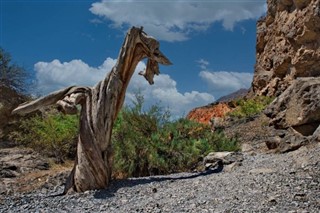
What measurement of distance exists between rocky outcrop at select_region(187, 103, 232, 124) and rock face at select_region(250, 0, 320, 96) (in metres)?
1.74

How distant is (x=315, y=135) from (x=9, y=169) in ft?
18.9

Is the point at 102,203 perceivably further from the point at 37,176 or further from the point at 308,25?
the point at 308,25

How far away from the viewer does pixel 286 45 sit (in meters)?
16.6

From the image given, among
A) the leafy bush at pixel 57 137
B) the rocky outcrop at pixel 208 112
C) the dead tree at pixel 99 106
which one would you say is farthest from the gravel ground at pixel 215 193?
the rocky outcrop at pixel 208 112

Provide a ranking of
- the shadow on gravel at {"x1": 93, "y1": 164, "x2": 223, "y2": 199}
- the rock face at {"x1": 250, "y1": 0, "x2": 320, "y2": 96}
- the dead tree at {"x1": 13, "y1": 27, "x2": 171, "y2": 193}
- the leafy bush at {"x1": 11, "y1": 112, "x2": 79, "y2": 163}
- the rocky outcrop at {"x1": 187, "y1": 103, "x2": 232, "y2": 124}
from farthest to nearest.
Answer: the rocky outcrop at {"x1": 187, "y1": 103, "x2": 232, "y2": 124} < the rock face at {"x1": 250, "y1": 0, "x2": 320, "y2": 96} < the leafy bush at {"x1": 11, "y1": 112, "x2": 79, "y2": 163} < the dead tree at {"x1": 13, "y1": 27, "x2": 171, "y2": 193} < the shadow on gravel at {"x1": 93, "y1": 164, "x2": 223, "y2": 199}

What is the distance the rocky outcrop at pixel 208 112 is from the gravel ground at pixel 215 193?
36.7ft

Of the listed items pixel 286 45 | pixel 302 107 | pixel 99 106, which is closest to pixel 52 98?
pixel 99 106

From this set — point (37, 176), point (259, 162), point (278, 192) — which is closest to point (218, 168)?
point (259, 162)

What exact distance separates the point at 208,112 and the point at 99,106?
43.9 ft

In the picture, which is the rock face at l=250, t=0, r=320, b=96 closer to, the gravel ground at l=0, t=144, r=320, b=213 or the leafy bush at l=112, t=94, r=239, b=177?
the leafy bush at l=112, t=94, r=239, b=177

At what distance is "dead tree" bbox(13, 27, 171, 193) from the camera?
235 inches

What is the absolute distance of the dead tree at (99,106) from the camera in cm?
597

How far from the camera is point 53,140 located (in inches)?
408

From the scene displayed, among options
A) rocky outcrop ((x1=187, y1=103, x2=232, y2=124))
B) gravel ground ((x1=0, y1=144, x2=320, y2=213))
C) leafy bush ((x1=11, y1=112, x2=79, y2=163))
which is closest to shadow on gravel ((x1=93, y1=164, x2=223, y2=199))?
gravel ground ((x1=0, y1=144, x2=320, y2=213))
